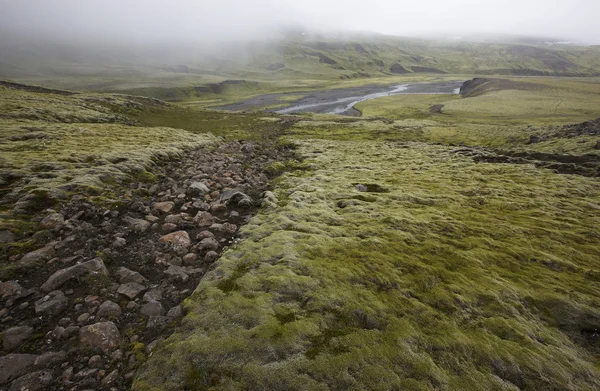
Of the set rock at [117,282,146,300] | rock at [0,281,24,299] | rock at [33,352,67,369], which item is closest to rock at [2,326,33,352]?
rock at [33,352,67,369]

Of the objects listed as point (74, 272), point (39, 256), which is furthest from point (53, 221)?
point (74, 272)

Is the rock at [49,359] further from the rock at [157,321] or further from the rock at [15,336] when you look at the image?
the rock at [157,321]

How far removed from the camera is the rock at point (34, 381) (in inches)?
211

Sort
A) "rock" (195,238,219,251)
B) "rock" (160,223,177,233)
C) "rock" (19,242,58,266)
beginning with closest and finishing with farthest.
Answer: "rock" (19,242,58,266)
"rock" (195,238,219,251)
"rock" (160,223,177,233)

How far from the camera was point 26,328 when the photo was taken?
Answer: 6.60 meters

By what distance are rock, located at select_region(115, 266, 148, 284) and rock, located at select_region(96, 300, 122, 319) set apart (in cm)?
106

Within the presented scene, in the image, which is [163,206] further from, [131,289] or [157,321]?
[157,321]

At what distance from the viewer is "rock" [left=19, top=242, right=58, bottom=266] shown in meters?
8.57

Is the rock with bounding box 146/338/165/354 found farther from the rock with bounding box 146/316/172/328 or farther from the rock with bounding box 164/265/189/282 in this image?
the rock with bounding box 164/265/189/282

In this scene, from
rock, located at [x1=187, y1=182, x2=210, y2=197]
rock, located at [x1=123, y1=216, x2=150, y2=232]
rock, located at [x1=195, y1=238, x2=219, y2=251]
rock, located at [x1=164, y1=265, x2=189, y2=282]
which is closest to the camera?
rock, located at [x1=164, y1=265, x2=189, y2=282]

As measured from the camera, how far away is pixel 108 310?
297 inches

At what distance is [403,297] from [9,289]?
1152cm

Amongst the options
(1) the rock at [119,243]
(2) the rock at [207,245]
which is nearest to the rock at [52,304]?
(1) the rock at [119,243]

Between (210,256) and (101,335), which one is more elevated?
(101,335)
